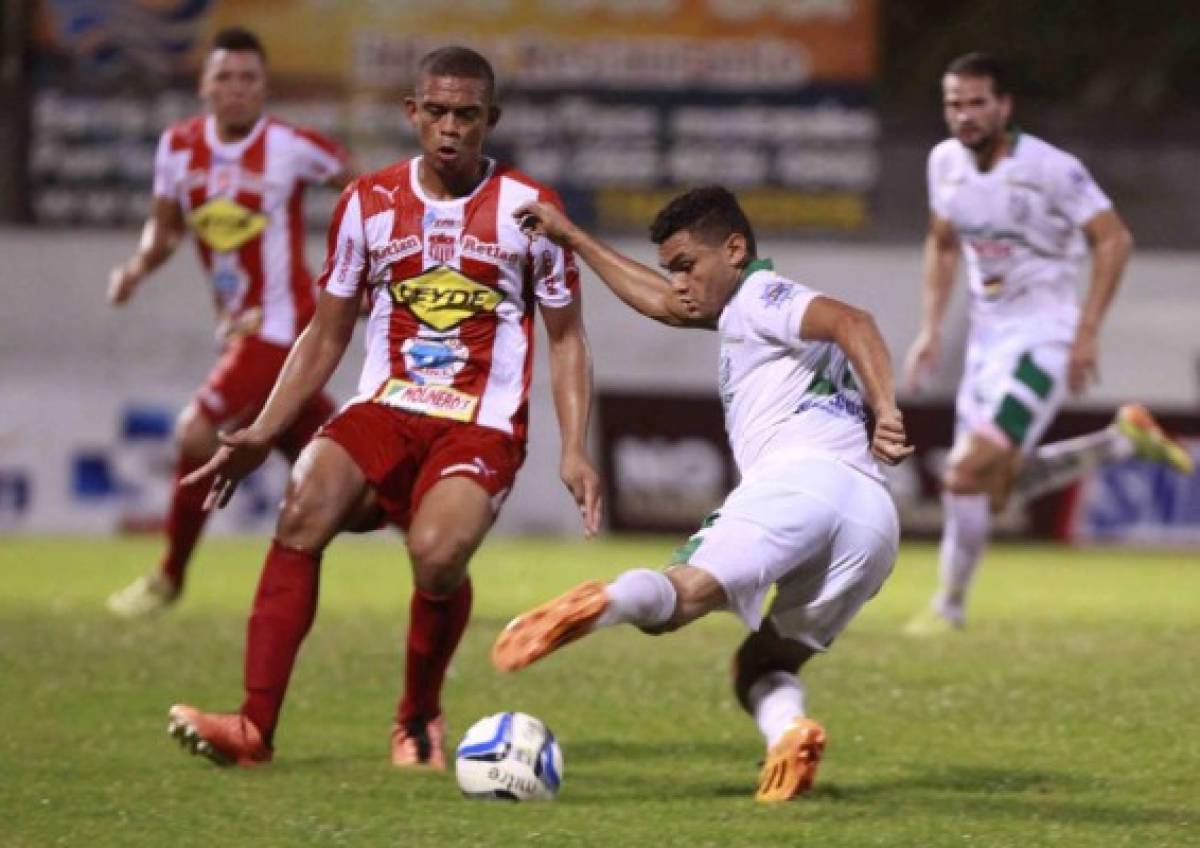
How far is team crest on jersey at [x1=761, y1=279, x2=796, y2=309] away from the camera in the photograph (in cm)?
723

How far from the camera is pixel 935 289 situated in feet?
40.6

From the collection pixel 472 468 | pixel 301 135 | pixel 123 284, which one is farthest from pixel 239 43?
pixel 472 468

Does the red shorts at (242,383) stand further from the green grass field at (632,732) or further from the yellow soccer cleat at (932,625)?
the yellow soccer cleat at (932,625)

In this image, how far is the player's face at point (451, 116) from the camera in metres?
7.61

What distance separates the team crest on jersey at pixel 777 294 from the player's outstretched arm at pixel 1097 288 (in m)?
4.82

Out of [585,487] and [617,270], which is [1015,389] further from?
[585,487]

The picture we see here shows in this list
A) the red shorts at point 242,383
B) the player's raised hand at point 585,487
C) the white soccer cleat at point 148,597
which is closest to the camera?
the player's raised hand at point 585,487

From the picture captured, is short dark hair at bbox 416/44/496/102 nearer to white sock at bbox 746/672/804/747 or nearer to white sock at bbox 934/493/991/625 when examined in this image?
white sock at bbox 746/672/804/747

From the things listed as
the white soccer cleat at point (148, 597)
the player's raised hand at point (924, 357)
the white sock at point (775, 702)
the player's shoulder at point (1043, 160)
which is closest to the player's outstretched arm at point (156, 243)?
the white soccer cleat at point (148, 597)

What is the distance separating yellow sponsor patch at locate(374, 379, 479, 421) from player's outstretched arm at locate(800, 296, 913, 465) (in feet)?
3.88

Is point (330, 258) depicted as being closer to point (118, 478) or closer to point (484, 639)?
point (484, 639)

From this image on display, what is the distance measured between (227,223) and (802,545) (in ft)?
17.9

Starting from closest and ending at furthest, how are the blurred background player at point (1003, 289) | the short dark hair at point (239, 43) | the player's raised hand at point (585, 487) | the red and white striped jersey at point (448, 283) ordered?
the player's raised hand at point (585, 487), the red and white striped jersey at point (448, 283), the short dark hair at point (239, 43), the blurred background player at point (1003, 289)

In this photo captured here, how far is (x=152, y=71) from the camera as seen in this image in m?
18.8
